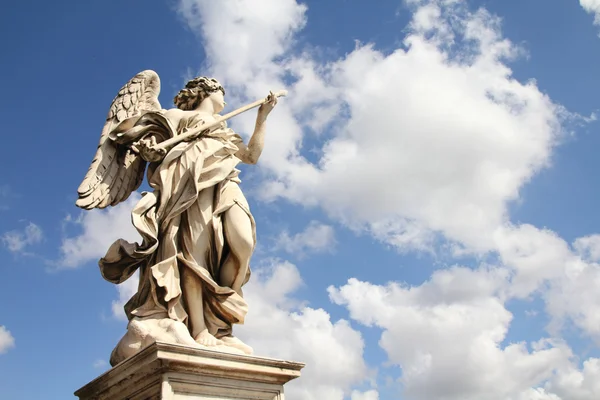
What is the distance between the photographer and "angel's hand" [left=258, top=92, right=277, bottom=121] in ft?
24.4

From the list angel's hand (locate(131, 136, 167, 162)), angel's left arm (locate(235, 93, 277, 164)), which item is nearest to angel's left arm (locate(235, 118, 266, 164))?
angel's left arm (locate(235, 93, 277, 164))

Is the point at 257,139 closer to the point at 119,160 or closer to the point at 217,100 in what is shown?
the point at 217,100

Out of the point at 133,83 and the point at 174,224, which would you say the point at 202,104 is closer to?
the point at 133,83

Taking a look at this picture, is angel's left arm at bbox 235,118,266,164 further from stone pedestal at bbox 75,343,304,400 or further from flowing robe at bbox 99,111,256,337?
stone pedestal at bbox 75,343,304,400

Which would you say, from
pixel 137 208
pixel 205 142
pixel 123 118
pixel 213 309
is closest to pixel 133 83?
pixel 123 118

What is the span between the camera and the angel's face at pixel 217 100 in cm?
759

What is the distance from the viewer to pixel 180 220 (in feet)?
21.0

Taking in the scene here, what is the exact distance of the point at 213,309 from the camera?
6199 millimetres

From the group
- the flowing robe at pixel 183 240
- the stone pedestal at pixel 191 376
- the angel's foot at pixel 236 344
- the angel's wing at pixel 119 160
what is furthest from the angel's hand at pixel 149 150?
the stone pedestal at pixel 191 376

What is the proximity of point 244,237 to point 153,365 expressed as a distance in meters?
1.79

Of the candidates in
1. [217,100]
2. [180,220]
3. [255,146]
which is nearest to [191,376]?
[180,220]

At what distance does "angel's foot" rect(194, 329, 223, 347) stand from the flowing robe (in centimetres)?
20

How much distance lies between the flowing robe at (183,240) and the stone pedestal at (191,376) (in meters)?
0.75

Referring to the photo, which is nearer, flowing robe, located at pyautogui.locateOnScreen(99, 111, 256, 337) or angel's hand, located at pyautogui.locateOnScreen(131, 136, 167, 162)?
flowing robe, located at pyautogui.locateOnScreen(99, 111, 256, 337)
